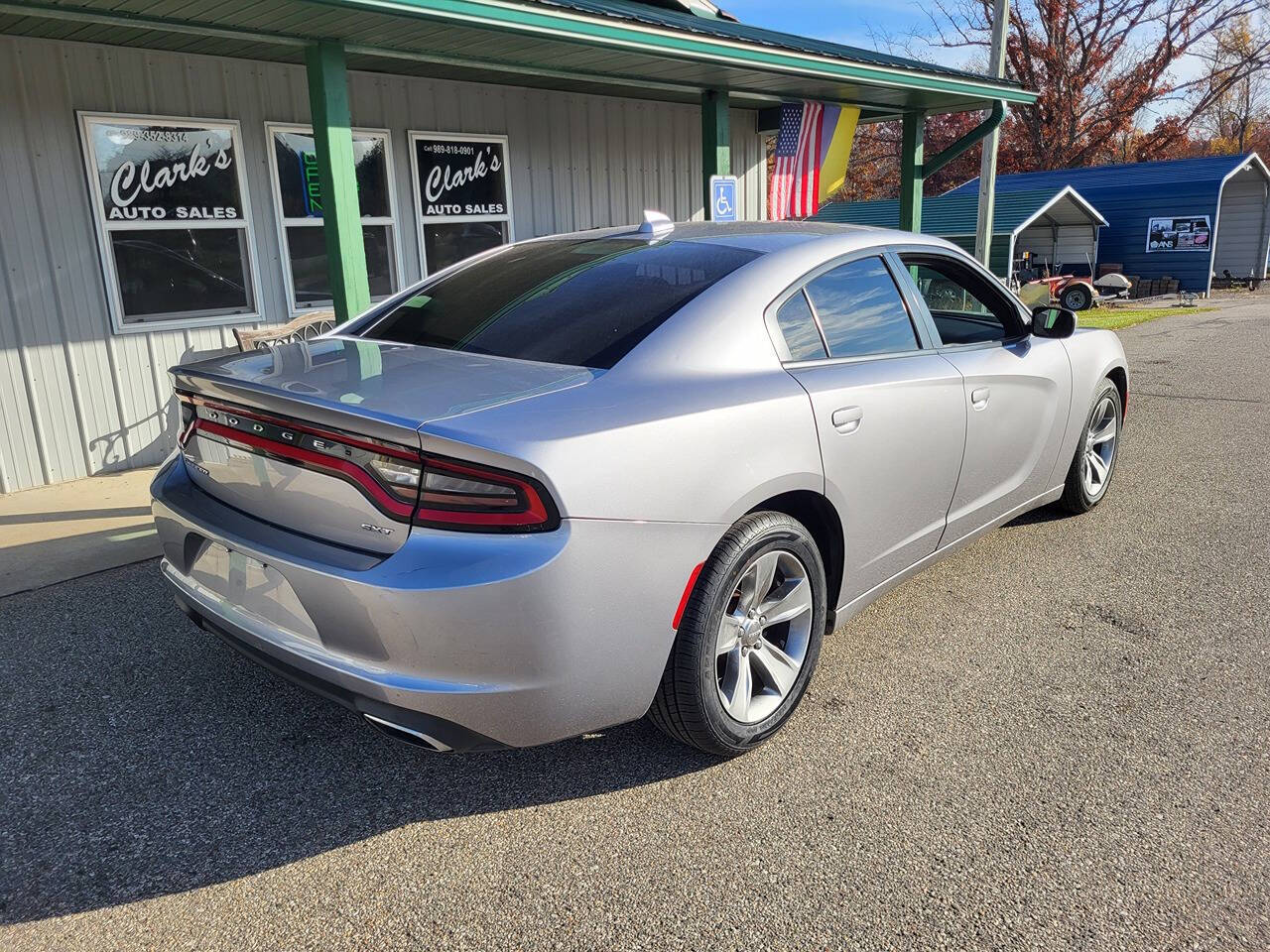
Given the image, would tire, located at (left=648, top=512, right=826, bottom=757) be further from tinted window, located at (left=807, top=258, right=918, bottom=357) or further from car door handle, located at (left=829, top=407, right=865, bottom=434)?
tinted window, located at (left=807, top=258, right=918, bottom=357)

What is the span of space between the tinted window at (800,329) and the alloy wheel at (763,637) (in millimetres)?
695

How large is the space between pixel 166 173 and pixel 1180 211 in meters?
27.3

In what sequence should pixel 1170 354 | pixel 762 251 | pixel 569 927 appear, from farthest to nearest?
1. pixel 1170 354
2. pixel 762 251
3. pixel 569 927

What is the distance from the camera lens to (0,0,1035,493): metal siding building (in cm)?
570

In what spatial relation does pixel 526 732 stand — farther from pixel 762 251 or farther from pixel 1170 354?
pixel 1170 354

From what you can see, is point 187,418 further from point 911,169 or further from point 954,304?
point 911,169

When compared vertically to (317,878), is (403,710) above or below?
above

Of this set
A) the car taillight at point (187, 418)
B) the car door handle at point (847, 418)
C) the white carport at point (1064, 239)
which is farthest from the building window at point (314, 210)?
the white carport at point (1064, 239)

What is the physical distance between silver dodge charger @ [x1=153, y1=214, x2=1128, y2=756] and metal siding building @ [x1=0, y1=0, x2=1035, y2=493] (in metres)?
2.66

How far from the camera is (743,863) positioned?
247 centimetres

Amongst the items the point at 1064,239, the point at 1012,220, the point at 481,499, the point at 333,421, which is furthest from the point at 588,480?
the point at 1064,239

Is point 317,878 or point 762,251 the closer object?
point 317,878

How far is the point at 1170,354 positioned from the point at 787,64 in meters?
7.78

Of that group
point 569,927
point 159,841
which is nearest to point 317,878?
point 159,841
